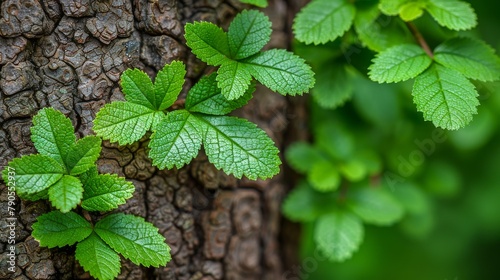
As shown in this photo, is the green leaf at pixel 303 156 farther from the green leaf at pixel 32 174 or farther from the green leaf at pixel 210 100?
the green leaf at pixel 32 174

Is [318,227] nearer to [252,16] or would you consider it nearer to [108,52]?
[252,16]

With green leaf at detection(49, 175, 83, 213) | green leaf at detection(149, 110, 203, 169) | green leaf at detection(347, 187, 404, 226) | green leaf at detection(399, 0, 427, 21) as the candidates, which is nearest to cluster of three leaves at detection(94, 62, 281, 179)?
green leaf at detection(149, 110, 203, 169)

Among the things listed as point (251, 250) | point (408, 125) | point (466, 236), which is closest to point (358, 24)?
point (408, 125)

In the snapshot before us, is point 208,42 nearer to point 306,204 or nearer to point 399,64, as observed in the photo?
point 399,64

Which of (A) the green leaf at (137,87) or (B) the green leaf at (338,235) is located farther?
(B) the green leaf at (338,235)

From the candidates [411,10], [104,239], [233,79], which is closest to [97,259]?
[104,239]

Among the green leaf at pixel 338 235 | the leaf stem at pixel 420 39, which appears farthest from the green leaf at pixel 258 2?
the green leaf at pixel 338 235

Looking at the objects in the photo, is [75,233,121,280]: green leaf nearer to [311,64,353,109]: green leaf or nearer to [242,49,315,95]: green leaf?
[242,49,315,95]: green leaf
